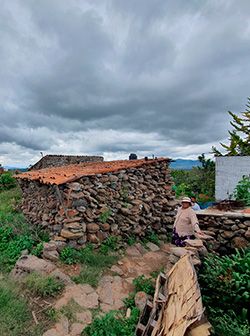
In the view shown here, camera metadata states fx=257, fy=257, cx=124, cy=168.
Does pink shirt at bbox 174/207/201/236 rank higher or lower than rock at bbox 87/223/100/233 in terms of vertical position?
higher

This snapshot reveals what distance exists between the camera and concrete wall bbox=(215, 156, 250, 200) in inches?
504

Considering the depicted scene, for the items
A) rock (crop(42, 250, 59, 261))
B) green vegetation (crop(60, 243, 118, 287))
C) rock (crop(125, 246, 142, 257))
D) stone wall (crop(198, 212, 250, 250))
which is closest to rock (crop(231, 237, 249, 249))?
stone wall (crop(198, 212, 250, 250))

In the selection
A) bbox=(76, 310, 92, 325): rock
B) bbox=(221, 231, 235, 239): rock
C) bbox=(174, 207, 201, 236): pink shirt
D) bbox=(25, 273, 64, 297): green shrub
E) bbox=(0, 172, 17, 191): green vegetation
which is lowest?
bbox=(76, 310, 92, 325): rock

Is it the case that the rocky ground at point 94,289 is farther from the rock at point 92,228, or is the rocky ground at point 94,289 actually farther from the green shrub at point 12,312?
the rock at point 92,228

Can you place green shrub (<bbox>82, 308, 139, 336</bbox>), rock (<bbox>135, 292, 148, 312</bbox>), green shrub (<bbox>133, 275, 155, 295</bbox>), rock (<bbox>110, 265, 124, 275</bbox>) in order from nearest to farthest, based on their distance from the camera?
green shrub (<bbox>82, 308, 139, 336</bbox>) < rock (<bbox>135, 292, 148, 312</bbox>) < green shrub (<bbox>133, 275, 155, 295</bbox>) < rock (<bbox>110, 265, 124, 275</bbox>)

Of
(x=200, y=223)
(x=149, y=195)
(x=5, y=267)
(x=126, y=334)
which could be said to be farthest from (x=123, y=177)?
(x=126, y=334)

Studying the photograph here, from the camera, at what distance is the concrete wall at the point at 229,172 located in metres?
12.8

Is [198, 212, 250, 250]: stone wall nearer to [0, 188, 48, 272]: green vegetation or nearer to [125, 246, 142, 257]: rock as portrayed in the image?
[125, 246, 142, 257]: rock

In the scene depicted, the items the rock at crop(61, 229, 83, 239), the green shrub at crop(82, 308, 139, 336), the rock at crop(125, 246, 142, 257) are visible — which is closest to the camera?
the green shrub at crop(82, 308, 139, 336)

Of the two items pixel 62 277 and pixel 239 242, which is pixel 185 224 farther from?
pixel 62 277

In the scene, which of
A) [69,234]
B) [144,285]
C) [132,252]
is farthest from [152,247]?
[69,234]

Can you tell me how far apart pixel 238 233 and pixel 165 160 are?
150 inches

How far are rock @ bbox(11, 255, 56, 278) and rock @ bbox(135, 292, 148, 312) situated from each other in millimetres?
1796

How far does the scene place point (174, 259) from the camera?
489cm
